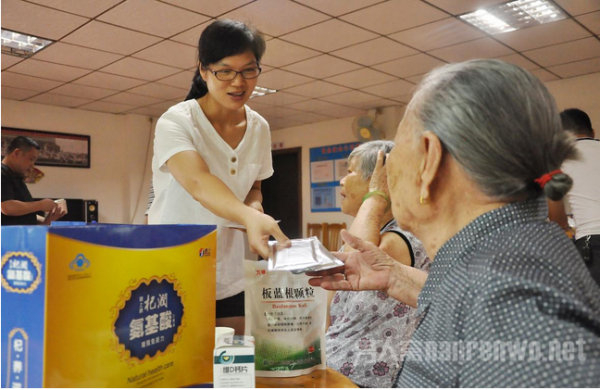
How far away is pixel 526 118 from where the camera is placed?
2.28 feet

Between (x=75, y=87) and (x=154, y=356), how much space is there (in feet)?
17.3

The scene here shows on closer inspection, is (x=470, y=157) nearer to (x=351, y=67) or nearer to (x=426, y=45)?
(x=426, y=45)

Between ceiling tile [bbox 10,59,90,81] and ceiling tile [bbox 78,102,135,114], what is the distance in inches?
44.1

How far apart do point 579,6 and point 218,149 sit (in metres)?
3.24

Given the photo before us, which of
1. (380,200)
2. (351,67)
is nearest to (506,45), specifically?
(351,67)

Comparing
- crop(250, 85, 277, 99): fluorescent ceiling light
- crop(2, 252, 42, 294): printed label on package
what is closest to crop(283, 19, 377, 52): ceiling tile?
crop(250, 85, 277, 99): fluorescent ceiling light

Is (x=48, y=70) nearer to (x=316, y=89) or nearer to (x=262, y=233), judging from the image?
(x=316, y=89)

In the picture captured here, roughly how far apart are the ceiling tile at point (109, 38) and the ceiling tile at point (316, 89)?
1895 mm

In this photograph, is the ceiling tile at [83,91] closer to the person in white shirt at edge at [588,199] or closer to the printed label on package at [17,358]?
the person in white shirt at edge at [588,199]

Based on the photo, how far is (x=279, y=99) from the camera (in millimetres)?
5887

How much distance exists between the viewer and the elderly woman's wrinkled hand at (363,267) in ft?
3.78

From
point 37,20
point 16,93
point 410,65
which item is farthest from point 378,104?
point 16,93

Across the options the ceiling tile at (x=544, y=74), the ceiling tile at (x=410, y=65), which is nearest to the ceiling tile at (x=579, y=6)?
the ceiling tile at (x=410, y=65)

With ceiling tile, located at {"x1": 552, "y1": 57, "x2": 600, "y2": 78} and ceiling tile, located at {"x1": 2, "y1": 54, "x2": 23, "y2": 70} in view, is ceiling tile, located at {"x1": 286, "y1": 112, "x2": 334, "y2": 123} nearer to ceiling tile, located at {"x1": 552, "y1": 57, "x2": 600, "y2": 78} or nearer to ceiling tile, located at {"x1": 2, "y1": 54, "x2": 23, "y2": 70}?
ceiling tile, located at {"x1": 552, "y1": 57, "x2": 600, "y2": 78}
